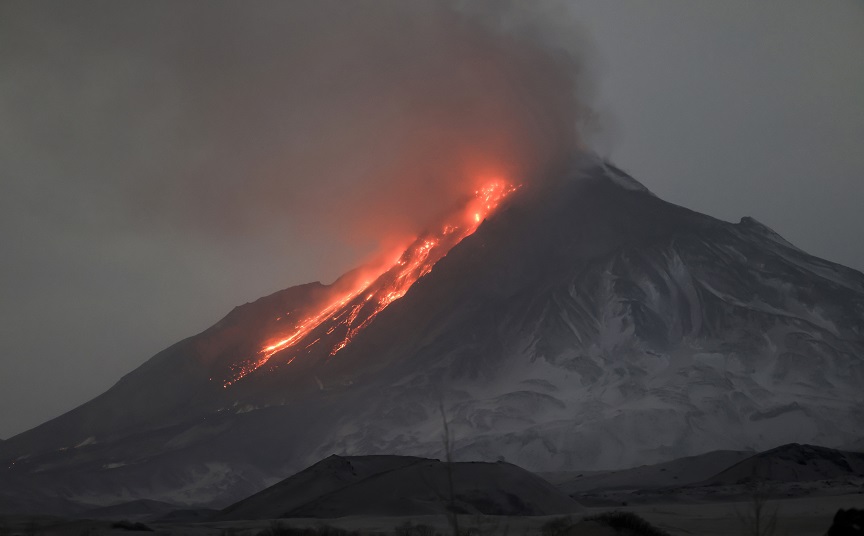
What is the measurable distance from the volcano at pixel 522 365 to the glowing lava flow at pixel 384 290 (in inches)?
16.6

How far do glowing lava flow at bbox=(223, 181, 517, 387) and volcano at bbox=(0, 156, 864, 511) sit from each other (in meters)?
0.42

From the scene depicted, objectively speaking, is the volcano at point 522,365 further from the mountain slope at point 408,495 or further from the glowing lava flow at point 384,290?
the mountain slope at point 408,495

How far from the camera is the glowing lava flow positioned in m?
148

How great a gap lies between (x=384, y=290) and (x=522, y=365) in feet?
103

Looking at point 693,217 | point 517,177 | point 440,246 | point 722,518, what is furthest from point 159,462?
point 722,518

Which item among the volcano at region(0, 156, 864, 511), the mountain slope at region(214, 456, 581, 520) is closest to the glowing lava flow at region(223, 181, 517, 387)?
the volcano at region(0, 156, 864, 511)

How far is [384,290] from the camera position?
152 m

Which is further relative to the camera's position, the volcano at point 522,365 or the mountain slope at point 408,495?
the volcano at point 522,365

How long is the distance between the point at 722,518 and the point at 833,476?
31.1m

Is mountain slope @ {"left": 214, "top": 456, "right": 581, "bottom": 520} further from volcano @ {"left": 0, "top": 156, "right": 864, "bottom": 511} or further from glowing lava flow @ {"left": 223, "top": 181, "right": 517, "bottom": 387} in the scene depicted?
glowing lava flow @ {"left": 223, "top": 181, "right": 517, "bottom": 387}

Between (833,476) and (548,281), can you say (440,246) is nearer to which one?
(548,281)

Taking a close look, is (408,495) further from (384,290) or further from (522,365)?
(384,290)

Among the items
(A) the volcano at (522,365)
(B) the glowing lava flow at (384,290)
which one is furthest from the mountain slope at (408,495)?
(B) the glowing lava flow at (384,290)

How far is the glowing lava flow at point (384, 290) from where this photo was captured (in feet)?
486
